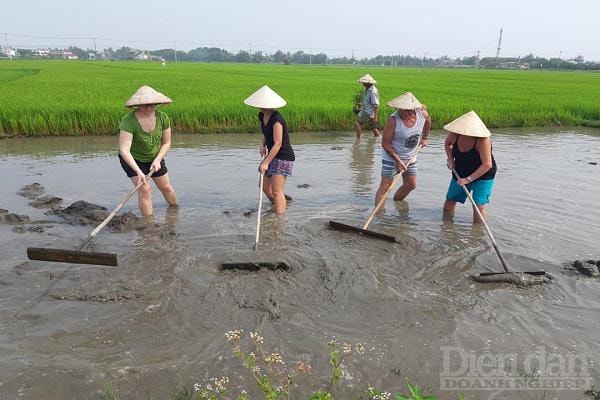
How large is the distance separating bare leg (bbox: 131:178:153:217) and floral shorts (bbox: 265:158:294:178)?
4.20ft

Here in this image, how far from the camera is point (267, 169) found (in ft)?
16.5

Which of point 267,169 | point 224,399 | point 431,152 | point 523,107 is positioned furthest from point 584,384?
point 523,107

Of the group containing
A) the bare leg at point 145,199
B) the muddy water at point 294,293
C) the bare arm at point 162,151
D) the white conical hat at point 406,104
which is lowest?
the muddy water at point 294,293

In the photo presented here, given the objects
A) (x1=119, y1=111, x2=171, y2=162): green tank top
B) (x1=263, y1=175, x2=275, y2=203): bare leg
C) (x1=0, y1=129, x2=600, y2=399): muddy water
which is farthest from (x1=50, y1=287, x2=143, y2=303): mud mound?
(x1=263, y1=175, x2=275, y2=203): bare leg

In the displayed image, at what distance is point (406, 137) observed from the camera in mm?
4980

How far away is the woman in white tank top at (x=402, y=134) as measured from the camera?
485 cm

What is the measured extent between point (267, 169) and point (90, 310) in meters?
2.42

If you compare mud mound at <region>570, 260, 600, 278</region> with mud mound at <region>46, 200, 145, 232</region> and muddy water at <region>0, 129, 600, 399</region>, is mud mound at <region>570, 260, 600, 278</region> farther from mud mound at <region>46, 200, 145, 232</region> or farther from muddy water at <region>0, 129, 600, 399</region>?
mud mound at <region>46, 200, 145, 232</region>

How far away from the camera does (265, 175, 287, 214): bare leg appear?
5.10m

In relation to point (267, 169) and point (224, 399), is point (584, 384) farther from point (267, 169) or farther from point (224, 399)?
point (267, 169)

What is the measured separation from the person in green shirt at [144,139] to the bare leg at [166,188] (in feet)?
0.09

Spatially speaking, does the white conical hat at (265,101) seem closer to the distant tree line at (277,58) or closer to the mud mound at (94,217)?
the mud mound at (94,217)

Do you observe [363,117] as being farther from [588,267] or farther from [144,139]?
[588,267]

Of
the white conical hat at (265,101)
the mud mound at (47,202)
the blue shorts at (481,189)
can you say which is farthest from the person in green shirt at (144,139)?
the blue shorts at (481,189)
